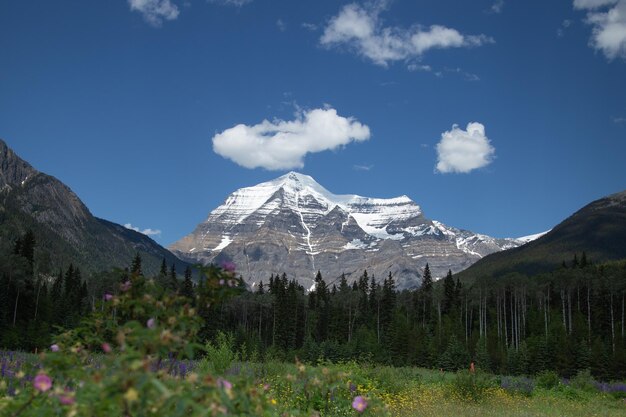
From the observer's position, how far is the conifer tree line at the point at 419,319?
59188 millimetres

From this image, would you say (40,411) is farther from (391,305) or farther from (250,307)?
(250,307)

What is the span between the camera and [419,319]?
347ft

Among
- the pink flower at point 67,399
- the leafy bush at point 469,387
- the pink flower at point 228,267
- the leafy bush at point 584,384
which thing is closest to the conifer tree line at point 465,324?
the leafy bush at point 584,384

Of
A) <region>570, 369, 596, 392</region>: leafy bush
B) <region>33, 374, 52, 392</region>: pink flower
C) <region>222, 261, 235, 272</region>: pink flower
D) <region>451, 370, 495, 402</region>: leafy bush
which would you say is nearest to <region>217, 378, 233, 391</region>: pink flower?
<region>33, 374, 52, 392</region>: pink flower

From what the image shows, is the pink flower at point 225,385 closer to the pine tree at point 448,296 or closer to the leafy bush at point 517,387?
the leafy bush at point 517,387

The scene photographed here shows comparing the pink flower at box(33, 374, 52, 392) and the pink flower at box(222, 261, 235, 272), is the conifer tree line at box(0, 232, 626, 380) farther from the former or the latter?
the pink flower at box(33, 374, 52, 392)

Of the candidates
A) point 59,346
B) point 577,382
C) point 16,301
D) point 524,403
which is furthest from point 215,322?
point 59,346

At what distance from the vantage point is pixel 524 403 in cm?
1950

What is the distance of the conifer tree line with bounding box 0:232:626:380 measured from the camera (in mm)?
59188

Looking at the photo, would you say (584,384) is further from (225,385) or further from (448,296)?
(448,296)

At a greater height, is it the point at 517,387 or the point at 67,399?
the point at 67,399

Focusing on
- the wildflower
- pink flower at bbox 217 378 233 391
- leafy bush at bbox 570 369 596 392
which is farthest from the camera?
leafy bush at bbox 570 369 596 392

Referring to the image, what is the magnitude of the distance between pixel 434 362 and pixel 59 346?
68802 mm

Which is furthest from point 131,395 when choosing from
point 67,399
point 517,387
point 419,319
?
point 419,319
